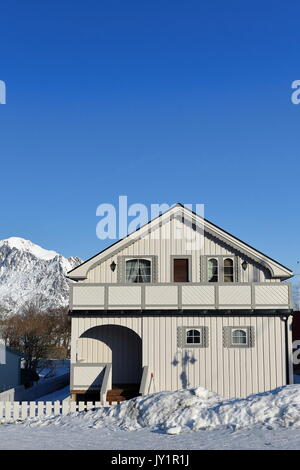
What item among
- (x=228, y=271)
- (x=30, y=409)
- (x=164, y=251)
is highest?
(x=164, y=251)

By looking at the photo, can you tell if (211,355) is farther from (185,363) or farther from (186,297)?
(186,297)

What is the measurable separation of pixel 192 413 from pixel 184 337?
7.73m

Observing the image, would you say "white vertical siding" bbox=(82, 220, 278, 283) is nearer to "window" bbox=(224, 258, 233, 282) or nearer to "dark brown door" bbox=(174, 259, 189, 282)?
"dark brown door" bbox=(174, 259, 189, 282)

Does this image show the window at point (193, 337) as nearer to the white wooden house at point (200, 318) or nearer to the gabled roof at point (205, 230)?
the white wooden house at point (200, 318)

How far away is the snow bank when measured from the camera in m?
13.9

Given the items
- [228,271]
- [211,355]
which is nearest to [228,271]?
[228,271]

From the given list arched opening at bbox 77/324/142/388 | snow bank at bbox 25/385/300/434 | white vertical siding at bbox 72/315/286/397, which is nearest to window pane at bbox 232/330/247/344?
white vertical siding at bbox 72/315/286/397

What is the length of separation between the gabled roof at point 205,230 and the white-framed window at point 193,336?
392cm

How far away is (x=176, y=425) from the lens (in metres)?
14.3

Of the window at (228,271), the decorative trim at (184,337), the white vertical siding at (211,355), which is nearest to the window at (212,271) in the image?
the window at (228,271)

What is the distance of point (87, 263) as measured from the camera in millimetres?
23375

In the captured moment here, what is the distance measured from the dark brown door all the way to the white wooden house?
4cm

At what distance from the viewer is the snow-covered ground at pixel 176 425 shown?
12.7 meters

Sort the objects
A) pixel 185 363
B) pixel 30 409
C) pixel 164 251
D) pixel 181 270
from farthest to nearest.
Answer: pixel 164 251
pixel 181 270
pixel 185 363
pixel 30 409
